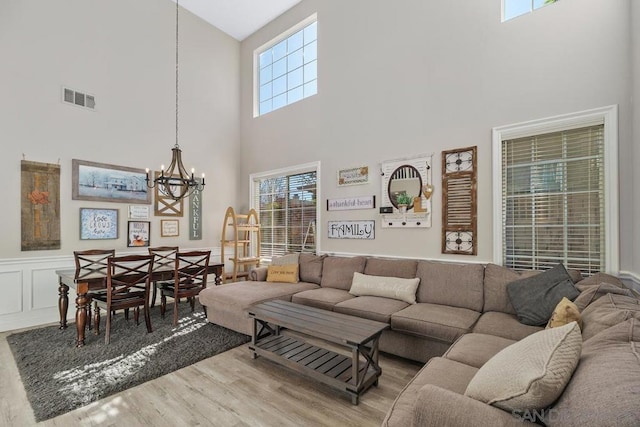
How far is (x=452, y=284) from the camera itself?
9.96 feet

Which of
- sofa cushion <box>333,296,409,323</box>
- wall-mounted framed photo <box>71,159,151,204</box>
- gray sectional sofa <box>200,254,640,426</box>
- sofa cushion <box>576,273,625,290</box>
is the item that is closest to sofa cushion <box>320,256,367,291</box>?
gray sectional sofa <box>200,254,640,426</box>

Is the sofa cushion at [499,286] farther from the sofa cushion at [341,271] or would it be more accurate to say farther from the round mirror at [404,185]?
the sofa cushion at [341,271]

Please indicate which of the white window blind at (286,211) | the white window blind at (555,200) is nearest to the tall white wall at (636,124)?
the white window blind at (555,200)

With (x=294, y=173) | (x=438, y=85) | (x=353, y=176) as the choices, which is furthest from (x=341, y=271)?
(x=438, y=85)

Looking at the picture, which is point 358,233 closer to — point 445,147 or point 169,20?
point 445,147

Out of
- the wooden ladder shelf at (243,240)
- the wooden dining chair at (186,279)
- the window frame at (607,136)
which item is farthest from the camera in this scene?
the wooden ladder shelf at (243,240)

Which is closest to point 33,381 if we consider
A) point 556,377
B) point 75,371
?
point 75,371

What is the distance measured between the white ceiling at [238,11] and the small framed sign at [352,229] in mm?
3887

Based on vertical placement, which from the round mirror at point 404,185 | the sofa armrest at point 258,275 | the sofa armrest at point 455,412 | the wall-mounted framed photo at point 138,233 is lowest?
the sofa armrest at point 258,275

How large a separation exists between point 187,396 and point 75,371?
1156mm

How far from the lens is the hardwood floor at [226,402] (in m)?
1.94

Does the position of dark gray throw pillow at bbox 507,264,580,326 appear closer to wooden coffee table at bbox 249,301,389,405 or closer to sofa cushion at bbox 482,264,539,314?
sofa cushion at bbox 482,264,539,314

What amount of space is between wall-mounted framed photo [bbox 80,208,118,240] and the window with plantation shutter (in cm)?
230

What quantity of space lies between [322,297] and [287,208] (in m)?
2.27
